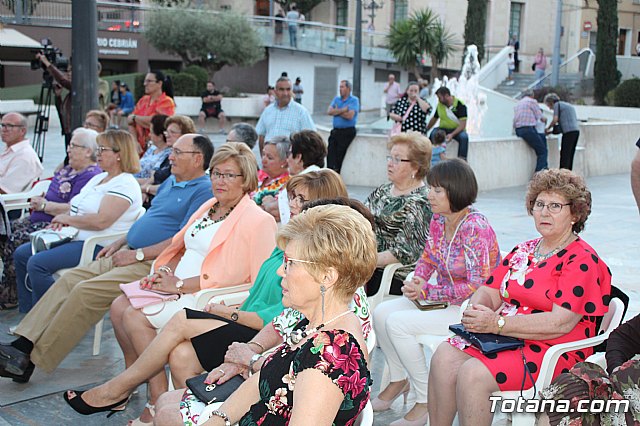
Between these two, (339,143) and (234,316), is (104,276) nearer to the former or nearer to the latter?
(234,316)

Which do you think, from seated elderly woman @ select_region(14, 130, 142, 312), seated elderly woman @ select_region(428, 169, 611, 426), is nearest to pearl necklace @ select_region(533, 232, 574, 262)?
seated elderly woman @ select_region(428, 169, 611, 426)

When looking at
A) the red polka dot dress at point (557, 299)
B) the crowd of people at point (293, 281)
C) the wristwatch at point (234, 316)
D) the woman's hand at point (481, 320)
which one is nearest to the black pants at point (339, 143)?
the crowd of people at point (293, 281)

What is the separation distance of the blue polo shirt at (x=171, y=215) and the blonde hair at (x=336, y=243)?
2406 mm

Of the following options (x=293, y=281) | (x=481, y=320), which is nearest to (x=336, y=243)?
(x=293, y=281)

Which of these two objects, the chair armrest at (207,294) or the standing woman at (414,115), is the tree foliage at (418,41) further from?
the chair armrest at (207,294)

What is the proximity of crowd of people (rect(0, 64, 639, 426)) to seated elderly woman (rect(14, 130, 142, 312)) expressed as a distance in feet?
0.04

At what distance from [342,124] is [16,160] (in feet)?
20.0

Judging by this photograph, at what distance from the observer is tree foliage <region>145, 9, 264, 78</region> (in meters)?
30.0

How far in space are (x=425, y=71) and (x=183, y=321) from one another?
117 ft

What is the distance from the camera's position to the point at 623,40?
40250 mm

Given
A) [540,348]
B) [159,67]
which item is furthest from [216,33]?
[540,348]

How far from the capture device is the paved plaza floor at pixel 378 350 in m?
4.03

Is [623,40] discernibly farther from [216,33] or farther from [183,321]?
[183,321]

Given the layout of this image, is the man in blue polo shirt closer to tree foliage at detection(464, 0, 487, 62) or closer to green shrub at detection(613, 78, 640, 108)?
green shrub at detection(613, 78, 640, 108)
